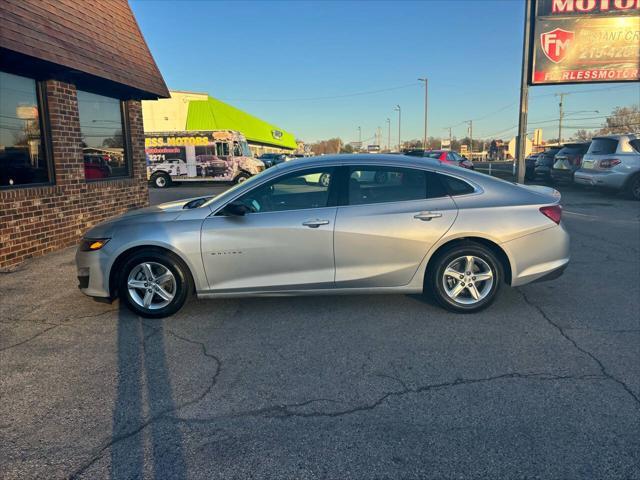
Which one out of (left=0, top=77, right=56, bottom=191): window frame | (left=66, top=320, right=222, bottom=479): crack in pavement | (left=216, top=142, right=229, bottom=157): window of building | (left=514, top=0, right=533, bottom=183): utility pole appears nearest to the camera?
(left=66, top=320, right=222, bottom=479): crack in pavement

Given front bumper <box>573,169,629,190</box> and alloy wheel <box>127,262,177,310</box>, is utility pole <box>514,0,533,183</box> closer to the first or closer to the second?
front bumper <box>573,169,629,190</box>

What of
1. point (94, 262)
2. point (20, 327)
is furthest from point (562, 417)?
point (20, 327)

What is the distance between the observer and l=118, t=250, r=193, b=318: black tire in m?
4.32

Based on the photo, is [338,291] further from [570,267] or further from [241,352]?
[570,267]

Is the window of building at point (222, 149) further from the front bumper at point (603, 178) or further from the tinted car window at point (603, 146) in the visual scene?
the tinted car window at point (603, 146)

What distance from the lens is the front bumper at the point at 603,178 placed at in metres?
13.0

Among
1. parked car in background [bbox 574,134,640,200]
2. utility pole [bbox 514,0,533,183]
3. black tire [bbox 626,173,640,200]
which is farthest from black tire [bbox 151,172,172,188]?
black tire [bbox 626,173,640,200]

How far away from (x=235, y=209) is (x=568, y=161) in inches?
605

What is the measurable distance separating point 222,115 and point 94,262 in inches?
1537

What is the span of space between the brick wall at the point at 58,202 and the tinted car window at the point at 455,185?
20.1 feet

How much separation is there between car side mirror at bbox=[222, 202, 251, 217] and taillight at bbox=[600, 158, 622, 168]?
1281cm

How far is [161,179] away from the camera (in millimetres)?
23719

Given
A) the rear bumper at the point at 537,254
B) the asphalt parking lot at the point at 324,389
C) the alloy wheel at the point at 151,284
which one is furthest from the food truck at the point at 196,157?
the rear bumper at the point at 537,254

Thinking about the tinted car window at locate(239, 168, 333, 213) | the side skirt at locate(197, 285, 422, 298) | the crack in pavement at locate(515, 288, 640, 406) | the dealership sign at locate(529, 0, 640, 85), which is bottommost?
the crack in pavement at locate(515, 288, 640, 406)
